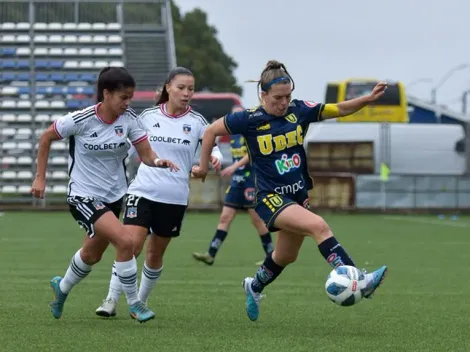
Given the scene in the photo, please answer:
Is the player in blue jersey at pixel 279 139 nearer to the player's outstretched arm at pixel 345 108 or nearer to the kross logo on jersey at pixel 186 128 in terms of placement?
the player's outstretched arm at pixel 345 108

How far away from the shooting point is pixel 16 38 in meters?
42.4

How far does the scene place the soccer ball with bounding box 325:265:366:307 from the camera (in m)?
8.23

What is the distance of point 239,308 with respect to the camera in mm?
10523

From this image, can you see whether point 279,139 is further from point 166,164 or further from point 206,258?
point 206,258

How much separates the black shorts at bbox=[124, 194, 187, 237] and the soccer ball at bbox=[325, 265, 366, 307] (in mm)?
1884

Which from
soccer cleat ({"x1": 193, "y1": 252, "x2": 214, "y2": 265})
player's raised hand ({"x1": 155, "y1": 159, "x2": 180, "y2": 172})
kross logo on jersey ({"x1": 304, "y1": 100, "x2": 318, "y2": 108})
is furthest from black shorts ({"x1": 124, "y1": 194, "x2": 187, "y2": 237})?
soccer cleat ({"x1": 193, "y1": 252, "x2": 214, "y2": 265})

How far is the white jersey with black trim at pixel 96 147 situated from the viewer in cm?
927

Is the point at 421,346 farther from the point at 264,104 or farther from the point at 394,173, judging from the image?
the point at 394,173

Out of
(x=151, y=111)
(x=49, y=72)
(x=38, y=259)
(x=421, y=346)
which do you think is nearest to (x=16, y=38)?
(x=49, y=72)

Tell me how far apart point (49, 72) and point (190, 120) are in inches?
1272

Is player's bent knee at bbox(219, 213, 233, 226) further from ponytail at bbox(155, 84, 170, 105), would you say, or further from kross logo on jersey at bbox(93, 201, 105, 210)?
kross logo on jersey at bbox(93, 201, 105, 210)

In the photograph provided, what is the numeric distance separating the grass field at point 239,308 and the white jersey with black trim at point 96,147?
105 cm

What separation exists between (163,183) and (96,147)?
0.71 metres

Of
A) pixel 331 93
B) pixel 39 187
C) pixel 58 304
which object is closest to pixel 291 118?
pixel 39 187
